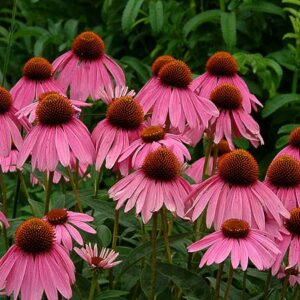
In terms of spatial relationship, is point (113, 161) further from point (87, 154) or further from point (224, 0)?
point (224, 0)

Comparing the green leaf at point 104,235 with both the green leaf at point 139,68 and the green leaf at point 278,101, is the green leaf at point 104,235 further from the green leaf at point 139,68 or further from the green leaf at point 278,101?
the green leaf at point 139,68

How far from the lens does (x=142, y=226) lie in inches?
71.7

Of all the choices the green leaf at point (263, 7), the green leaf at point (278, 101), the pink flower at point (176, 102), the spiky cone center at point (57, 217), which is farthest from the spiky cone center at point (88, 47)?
the green leaf at point (263, 7)

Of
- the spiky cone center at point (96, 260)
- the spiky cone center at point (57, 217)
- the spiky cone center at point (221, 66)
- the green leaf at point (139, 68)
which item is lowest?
the green leaf at point (139, 68)

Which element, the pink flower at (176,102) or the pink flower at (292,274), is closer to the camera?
the pink flower at (292,274)

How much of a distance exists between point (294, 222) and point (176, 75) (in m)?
0.42

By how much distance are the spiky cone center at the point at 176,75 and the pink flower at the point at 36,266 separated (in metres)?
0.49

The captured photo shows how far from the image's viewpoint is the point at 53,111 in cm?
162

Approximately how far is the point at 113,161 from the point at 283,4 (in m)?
1.99

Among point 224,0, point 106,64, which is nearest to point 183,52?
point 224,0

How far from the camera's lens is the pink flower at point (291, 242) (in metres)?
1.53

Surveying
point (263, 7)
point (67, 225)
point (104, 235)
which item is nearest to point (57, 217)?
point (67, 225)

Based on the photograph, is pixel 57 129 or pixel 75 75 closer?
pixel 57 129

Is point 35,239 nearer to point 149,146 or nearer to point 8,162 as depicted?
point 149,146
